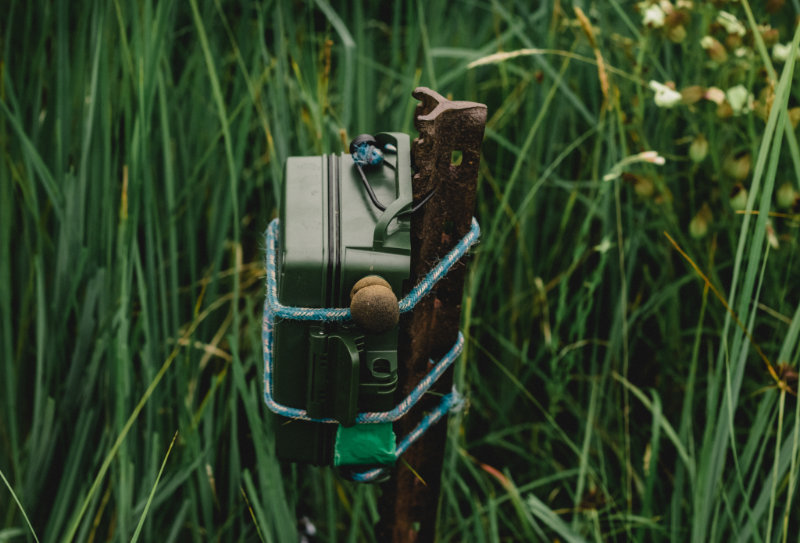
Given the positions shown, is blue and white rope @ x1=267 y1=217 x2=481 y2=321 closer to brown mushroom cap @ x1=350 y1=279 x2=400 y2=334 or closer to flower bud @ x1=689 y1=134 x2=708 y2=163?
brown mushroom cap @ x1=350 y1=279 x2=400 y2=334

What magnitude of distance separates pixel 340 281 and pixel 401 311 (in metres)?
0.09

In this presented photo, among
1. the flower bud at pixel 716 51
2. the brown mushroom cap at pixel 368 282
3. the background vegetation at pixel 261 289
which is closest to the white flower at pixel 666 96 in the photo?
the background vegetation at pixel 261 289

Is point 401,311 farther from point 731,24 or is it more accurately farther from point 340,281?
point 731,24

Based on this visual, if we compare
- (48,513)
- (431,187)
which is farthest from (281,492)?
(431,187)

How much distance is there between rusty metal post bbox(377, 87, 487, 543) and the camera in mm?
739

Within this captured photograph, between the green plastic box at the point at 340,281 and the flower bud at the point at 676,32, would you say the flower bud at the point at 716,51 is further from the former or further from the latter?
the green plastic box at the point at 340,281

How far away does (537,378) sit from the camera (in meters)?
1.54

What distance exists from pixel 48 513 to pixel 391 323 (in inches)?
33.5

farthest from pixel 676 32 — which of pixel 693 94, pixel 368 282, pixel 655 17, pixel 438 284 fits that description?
pixel 368 282

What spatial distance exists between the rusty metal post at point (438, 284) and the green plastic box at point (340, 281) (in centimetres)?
4

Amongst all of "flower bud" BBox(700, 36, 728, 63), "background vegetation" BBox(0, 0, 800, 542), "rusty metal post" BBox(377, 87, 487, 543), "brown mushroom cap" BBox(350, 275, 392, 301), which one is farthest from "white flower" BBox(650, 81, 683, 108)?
"brown mushroom cap" BBox(350, 275, 392, 301)

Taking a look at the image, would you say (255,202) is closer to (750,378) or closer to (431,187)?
(431,187)

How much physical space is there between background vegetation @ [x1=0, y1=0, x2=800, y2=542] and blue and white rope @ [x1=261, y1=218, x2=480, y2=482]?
22 centimetres

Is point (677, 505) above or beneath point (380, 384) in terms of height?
beneath
